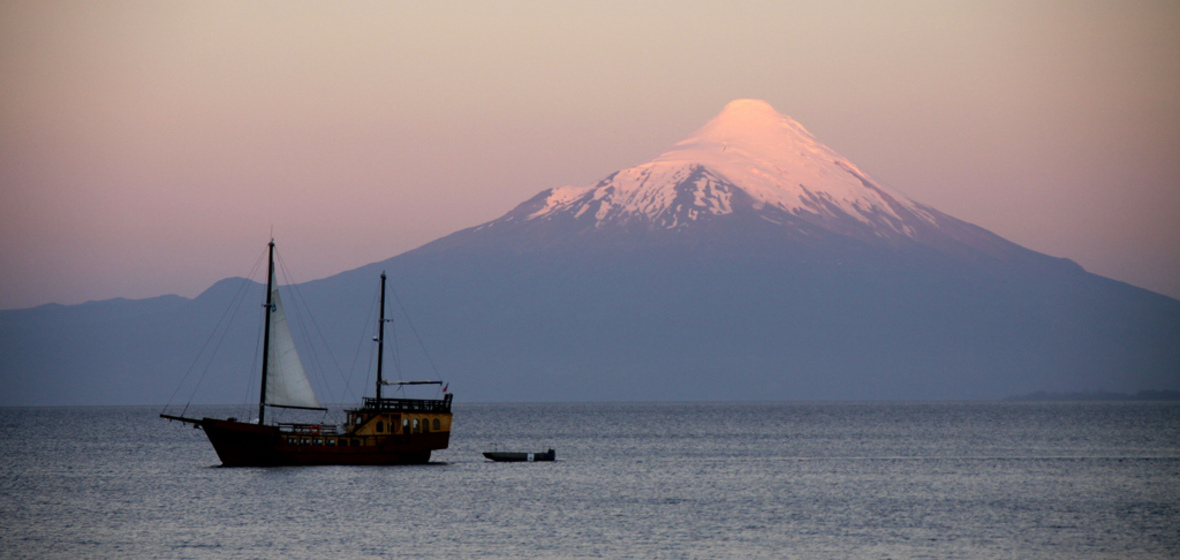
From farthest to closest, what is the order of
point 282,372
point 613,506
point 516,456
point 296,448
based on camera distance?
point 516,456 → point 296,448 → point 282,372 → point 613,506

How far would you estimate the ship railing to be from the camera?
90.8m

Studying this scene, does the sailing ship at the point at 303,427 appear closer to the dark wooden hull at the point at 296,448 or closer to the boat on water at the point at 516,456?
the dark wooden hull at the point at 296,448

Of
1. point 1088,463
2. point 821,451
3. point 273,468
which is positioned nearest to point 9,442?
point 273,468

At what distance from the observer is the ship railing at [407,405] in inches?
3575

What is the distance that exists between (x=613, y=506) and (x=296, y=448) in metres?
23.1

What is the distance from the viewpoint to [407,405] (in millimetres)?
94875

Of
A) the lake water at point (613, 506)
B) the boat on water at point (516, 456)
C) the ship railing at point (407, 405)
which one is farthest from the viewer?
the boat on water at point (516, 456)

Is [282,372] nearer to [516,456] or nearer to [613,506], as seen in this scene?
[613,506]

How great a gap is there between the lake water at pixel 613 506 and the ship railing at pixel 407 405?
4.25m

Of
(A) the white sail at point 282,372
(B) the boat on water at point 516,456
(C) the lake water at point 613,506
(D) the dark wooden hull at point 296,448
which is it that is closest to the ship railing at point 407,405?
(D) the dark wooden hull at point 296,448

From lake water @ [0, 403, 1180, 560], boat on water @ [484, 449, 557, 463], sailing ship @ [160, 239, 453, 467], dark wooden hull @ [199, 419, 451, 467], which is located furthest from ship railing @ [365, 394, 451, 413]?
boat on water @ [484, 449, 557, 463]

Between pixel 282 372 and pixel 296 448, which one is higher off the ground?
pixel 282 372

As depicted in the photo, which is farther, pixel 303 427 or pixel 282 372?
pixel 303 427

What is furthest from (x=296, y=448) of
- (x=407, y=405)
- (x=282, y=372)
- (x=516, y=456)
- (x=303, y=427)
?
(x=516, y=456)
